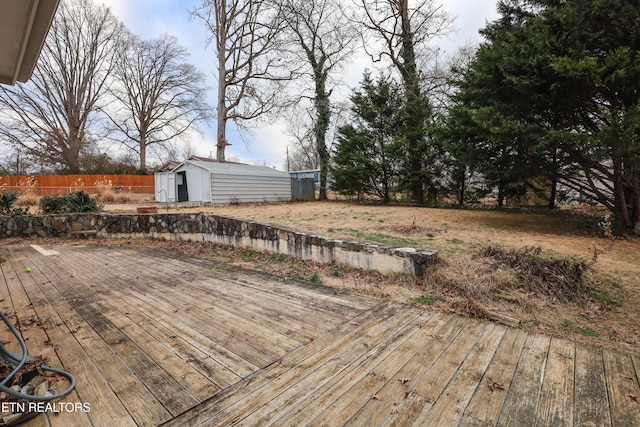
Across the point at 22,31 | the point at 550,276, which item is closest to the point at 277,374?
the point at 22,31

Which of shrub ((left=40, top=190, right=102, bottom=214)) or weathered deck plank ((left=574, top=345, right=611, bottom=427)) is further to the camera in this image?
shrub ((left=40, top=190, right=102, bottom=214))

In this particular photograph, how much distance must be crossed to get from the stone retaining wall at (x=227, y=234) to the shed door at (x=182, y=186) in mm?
8372

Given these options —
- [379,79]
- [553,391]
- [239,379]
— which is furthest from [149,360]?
[379,79]

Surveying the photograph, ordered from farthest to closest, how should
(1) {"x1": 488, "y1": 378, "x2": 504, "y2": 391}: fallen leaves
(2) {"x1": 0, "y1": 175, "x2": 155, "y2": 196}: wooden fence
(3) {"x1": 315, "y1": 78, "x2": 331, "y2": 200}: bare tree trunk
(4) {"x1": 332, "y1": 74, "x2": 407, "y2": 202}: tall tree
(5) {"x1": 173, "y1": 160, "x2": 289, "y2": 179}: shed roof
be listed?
(3) {"x1": 315, "y1": 78, "x2": 331, "y2": 200}: bare tree trunk, (2) {"x1": 0, "y1": 175, "x2": 155, "y2": 196}: wooden fence, (5) {"x1": 173, "y1": 160, "x2": 289, "y2": 179}: shed roof, (4) {"x1": 332, "y1": 74, "x2": 407, "y2": 202}: tall tree, (1) {"x1": 488, "y1": 378, "x2": 504, "y2": 391}: fallen leaves

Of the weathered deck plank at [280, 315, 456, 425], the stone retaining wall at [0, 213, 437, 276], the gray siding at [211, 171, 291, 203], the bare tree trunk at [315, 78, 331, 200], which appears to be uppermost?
the bare tree trunk at [315, 78, 331, 200]

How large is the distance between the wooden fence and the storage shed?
3767 mm

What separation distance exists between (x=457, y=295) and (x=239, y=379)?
236 cm

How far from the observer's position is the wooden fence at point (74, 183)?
1725cm

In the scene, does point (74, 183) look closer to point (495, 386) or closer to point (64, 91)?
point (64, 91)

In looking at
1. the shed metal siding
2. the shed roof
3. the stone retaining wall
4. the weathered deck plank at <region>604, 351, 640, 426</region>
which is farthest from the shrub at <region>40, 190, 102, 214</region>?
the weathered deck plank at <region>604, 351, 640, 426</region>

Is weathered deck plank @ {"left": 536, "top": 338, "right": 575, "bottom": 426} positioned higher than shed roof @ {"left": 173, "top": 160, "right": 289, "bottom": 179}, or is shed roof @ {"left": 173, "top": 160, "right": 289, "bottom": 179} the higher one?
shed roof @ {"left": 173, "top": 160, "right": 289, "bottom": 179}

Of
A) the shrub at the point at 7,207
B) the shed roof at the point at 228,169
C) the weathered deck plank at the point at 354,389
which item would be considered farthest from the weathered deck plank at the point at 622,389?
the shed roof at the point at 228,169

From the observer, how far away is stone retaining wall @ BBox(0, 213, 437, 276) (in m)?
3.87

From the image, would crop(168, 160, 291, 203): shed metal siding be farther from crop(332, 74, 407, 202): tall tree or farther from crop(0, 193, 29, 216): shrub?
crop(0, 193, 29, 216): shrub
